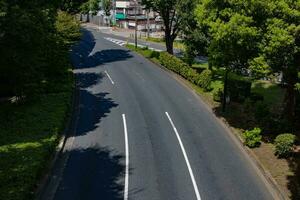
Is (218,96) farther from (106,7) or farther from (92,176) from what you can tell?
(106,7)

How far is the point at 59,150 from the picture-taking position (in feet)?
83.9

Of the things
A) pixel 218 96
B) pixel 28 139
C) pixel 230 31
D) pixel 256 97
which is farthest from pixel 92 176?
pixel 256 97

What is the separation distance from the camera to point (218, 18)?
89.6 ft

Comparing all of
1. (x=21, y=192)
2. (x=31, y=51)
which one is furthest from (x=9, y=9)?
(x=21, y=192)

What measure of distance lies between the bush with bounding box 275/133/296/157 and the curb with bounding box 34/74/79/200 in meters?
12.9

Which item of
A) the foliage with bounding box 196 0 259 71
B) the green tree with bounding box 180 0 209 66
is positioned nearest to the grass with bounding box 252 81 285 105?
the green tree with bounding box 180 0 209 66

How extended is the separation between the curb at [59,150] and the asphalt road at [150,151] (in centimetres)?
40

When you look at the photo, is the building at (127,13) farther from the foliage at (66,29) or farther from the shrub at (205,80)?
the shrub at (205,80)

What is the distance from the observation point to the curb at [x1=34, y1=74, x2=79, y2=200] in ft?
66.9

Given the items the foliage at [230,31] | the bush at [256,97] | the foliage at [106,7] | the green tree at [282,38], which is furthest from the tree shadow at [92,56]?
the foliage at [106,7]

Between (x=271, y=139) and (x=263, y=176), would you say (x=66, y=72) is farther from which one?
(x=263, y=176)

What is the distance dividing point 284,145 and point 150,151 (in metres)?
7.88

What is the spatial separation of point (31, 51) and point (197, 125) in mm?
12770

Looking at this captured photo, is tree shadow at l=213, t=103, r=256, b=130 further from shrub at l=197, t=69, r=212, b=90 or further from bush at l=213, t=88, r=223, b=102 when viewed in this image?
shrub at l=197, t=69, r=212, b=90
